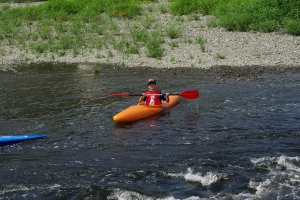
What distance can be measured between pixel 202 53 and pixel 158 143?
9.26m

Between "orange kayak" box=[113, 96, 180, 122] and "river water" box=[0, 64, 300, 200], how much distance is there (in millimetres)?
171

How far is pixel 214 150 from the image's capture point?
9609 mm

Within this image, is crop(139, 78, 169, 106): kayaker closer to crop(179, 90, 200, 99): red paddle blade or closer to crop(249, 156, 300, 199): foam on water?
crop(179, 90, 200, 99): red paddle blade

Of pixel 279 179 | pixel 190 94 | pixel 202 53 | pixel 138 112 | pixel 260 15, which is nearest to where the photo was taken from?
pixel 279 179

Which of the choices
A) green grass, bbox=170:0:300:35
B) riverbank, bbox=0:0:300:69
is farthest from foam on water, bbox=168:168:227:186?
green grass, bbox=170:0:300:35

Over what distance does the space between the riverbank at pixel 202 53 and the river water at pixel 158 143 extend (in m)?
1.91

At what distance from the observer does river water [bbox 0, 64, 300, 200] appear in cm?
813

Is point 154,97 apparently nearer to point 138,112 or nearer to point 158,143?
point 138,112

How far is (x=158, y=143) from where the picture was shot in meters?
10.2

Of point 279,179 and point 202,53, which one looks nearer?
point 279,179

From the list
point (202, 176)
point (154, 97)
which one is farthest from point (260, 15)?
point (202, 176)

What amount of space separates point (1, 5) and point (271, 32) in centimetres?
1650

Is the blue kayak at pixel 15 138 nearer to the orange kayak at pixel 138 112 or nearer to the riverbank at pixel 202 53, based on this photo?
the orange kayak at pixel 138 112

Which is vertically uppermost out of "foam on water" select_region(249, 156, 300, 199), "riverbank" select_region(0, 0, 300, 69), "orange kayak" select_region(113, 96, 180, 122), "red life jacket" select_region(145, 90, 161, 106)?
"riverbank" select_region(0, 0, 300, 69)
